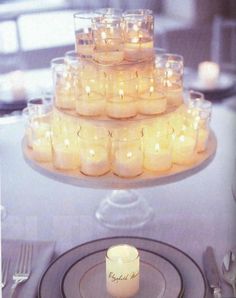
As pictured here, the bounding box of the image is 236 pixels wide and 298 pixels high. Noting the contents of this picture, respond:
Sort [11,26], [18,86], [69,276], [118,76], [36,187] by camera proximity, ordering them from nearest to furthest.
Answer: [69,276] < [118,76] < [36,187] < [18,86] < [11,26]

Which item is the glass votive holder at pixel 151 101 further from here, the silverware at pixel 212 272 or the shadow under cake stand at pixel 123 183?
the silverware at pixel 212 272

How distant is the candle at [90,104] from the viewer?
63 centimetres

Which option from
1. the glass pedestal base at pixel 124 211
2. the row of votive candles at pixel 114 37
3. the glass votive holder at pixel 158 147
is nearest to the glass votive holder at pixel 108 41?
the row of votive candles at pixel 114 37

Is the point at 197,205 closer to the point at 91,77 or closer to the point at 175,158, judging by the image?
the point at 175,158

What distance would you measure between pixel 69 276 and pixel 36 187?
0.77 feet

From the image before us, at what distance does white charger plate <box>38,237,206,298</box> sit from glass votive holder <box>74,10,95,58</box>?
24 centimetres

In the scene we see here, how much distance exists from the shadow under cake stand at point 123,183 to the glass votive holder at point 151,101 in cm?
8

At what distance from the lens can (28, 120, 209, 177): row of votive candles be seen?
2.06 ft

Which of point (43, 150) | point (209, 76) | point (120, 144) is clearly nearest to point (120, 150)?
point (120, 144)

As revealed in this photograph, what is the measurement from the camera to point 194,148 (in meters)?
0.67

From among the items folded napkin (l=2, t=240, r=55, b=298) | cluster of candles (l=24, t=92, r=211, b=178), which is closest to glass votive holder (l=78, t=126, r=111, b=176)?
cluster of candles (l=24, t=92, r=211, b=178)

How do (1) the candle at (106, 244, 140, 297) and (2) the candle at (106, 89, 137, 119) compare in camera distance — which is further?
(2) the candle at (106, 89, 137, 119)

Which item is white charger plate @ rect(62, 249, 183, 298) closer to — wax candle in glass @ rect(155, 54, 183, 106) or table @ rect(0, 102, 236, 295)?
table @ rect(0, 102, 236, 295)

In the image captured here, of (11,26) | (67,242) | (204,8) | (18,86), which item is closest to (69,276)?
(67,242)
